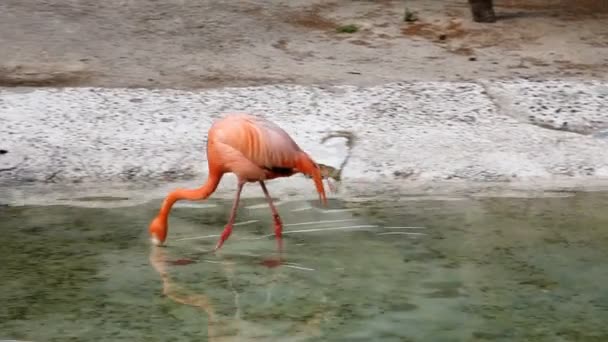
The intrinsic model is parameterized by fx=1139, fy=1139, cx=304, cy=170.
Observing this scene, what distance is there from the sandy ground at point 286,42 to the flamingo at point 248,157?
91.2 inches

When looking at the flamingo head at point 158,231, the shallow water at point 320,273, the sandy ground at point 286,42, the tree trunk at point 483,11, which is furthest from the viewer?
the tree trunk at point 483,11

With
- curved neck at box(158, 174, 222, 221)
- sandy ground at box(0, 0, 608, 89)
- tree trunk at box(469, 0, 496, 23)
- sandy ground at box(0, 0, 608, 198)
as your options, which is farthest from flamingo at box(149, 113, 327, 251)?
tree trunk at box(469, 0, 496, 23)

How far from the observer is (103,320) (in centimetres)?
385

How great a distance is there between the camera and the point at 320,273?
4.41m

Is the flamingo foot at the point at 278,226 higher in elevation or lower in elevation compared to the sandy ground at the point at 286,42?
higher

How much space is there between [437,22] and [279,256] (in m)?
4.33

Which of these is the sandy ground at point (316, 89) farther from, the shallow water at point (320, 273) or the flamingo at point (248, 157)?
the flamingo at point (248, 157)

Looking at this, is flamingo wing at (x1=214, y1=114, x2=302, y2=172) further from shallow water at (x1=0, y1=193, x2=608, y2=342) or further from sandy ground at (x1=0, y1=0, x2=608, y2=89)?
sandy ground at (x1=0, y1=0, x2=608, y2=89)

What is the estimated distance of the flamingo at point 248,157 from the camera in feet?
15.3

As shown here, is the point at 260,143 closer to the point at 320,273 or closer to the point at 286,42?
the point at 320,273

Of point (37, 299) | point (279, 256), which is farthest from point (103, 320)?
point (279, 256)

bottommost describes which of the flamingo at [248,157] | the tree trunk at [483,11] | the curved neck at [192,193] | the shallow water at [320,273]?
the tree trunk at [483,11]

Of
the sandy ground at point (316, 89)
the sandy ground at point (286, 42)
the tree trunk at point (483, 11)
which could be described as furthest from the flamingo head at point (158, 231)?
the tree trunk at point (483, 11)

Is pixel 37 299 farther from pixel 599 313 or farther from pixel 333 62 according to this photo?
pixel 333 62
